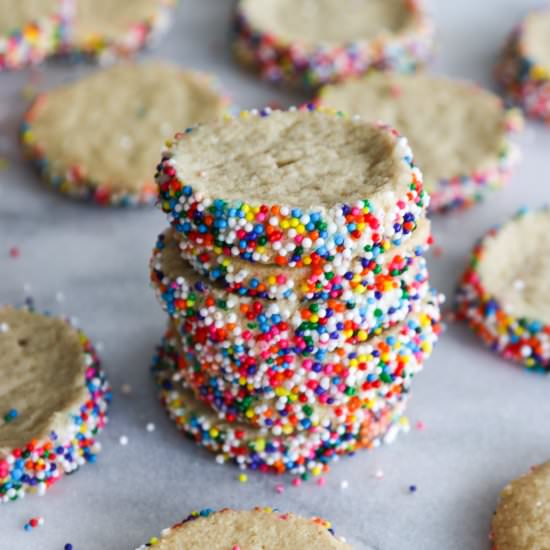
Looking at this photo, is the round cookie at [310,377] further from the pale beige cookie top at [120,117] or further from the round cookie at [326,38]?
the round cookie at [326,38]

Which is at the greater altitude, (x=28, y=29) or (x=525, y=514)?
(x=28, y=29)

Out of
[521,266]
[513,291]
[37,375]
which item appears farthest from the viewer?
[521,266]

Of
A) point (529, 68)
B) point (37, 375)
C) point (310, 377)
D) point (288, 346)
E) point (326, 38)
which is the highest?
point (529, 68)

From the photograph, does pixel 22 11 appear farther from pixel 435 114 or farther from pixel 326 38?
pixel 435 114

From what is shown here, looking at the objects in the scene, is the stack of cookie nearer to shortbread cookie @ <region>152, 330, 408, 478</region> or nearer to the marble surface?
shortbread cookie @ <region>152, 330, 408, 478</region>

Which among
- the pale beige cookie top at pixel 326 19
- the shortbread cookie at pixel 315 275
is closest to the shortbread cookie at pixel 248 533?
the shortbread cookie at pixel 315 275

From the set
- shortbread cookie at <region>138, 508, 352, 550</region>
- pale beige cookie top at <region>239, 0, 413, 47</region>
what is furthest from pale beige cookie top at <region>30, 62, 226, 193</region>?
shortbread cookie at <region>138, 508, 352, 550</region>

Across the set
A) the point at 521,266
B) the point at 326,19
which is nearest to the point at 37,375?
the point at 521,266
